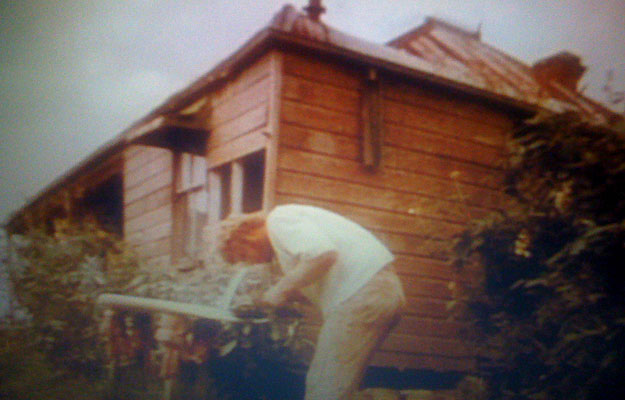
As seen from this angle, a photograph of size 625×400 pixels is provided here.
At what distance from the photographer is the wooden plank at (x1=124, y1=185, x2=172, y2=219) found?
488 centimetres

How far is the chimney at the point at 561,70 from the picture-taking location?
338 cm

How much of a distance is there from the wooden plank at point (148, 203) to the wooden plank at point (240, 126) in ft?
2.76

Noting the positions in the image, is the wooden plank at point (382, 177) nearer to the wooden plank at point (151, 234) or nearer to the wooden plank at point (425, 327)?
the wooden plank at point (425, 327)

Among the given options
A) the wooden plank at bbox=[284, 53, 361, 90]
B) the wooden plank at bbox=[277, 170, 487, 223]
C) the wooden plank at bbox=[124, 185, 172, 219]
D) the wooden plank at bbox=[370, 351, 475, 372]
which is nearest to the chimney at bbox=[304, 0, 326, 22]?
the wooden plank at bbox=[284, 53, 361, 90]

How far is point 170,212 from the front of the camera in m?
4.79

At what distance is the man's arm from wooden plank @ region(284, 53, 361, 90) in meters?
1.85

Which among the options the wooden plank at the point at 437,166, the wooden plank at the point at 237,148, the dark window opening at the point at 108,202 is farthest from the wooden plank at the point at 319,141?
the dark window opening at the point at 108,202

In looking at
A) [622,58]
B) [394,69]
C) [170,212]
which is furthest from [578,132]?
[170,212]

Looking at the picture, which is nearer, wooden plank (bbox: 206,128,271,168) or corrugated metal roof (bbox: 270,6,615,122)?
wooden plank (bbox: 206,128,271,168)

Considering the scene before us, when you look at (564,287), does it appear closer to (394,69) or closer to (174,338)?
(174,338)

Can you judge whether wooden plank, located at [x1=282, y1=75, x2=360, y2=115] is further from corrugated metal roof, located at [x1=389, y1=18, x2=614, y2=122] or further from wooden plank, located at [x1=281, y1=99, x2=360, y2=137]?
corrugated metal roof, located at [x1=389, y1=18, x2=614, y2=122]

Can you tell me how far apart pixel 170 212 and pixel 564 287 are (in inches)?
127

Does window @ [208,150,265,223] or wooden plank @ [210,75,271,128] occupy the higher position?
wooden plank @ [210,75,271,128]

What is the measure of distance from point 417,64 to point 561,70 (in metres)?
1.01
